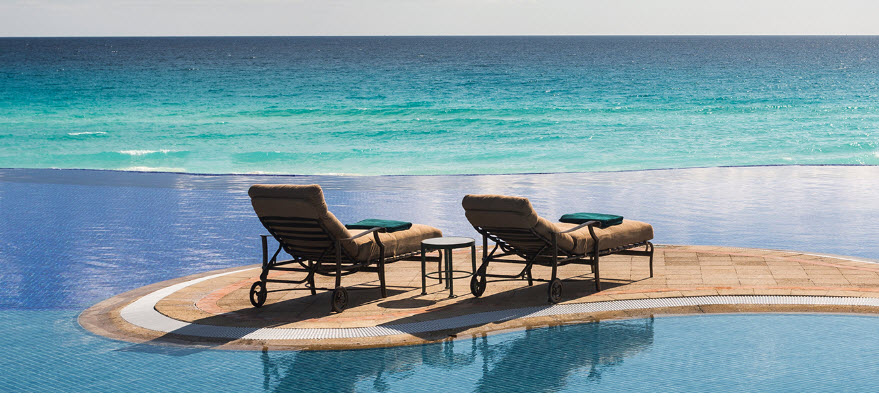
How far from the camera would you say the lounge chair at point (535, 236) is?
7938 millimetres

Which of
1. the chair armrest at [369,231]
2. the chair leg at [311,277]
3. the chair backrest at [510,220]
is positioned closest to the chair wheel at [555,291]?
the chair backrest at [510,220]

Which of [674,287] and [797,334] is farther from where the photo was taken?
[674,287]

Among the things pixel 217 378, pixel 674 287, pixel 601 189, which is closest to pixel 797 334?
pixel 674 287

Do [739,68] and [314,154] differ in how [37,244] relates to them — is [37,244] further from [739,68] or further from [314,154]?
[739,68]

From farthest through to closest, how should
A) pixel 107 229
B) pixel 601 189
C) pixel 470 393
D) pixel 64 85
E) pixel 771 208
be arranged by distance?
pixel 64 85 → pixel 601 189 → pixel 771 208 → pixel 107 229 → pixel 470 393

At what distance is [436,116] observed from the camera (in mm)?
42781

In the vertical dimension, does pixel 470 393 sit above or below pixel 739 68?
below

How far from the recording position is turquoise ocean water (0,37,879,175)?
98.0 feet

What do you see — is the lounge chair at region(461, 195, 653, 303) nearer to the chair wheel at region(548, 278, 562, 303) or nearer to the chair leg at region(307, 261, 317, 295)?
the chair wheel at region(548, 278, 562, 303)

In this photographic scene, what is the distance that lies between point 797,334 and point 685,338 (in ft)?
2.58

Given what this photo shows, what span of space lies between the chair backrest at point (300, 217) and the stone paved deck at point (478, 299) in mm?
538

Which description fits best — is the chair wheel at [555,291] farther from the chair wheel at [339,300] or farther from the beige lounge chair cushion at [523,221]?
the chair wheel at [339,300]

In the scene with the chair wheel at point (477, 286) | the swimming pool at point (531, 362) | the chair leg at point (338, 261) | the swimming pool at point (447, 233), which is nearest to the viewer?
the swimming pool at point (531, 362)

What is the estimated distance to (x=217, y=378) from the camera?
19.7ft
